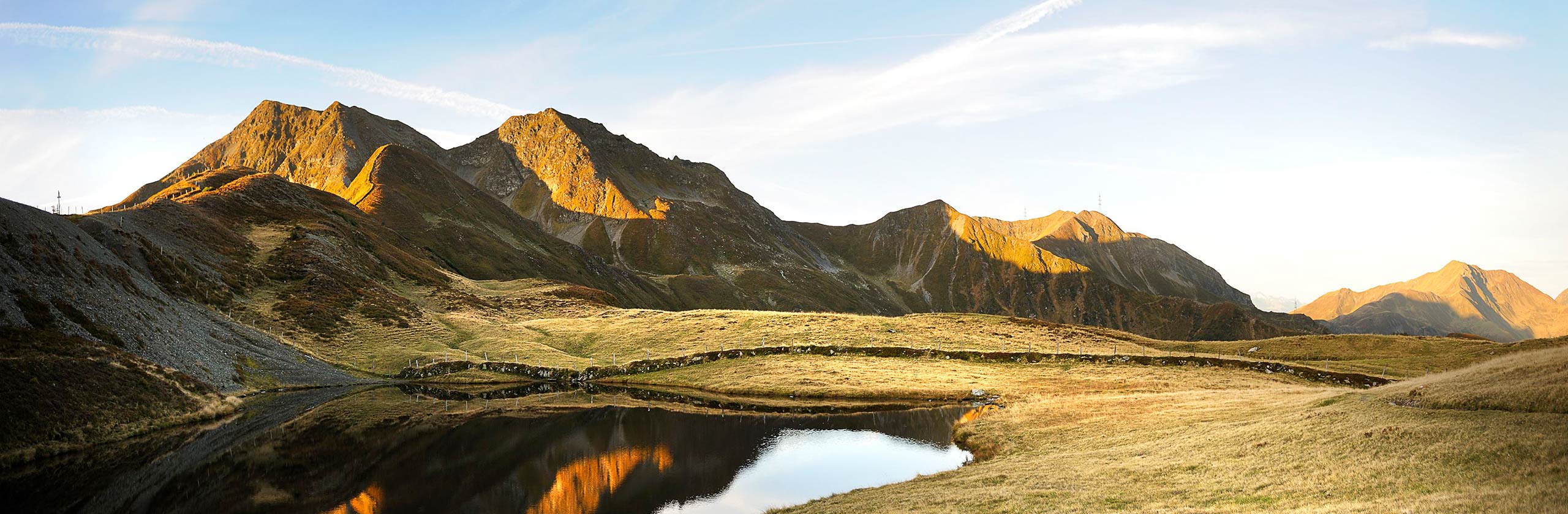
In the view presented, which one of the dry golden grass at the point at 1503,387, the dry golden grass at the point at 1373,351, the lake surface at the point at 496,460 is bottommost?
the lake surface at the point at 496,460

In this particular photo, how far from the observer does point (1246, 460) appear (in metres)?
25.3

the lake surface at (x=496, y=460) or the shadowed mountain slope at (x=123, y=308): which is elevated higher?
the shadowed mountain slope at (x=123, y=308)

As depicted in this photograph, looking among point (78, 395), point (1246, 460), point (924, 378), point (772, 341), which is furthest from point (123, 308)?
point (1246, 460)

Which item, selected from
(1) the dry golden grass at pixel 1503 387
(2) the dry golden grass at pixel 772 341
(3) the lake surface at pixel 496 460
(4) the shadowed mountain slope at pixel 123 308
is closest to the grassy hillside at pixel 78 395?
(3) the lake surface at pixel 496 460

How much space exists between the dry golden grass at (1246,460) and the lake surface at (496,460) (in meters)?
5.30

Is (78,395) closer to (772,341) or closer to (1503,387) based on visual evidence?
(772,341)

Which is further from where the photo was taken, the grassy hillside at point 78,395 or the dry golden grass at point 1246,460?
the grassy hillside at point 78,395

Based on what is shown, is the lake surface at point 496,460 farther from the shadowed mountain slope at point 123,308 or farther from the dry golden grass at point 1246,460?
the shadowed mountain slope at point 123,308

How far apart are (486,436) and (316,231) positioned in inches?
3842

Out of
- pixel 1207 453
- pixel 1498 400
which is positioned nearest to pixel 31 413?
pixel 1207 453

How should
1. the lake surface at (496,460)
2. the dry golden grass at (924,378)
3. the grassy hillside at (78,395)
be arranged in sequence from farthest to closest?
the dry golden grass at (924,378) → the grassy hillside at (78,395) → the lake surface at (496,460)

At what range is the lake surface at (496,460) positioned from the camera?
106ft

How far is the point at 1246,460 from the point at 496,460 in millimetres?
33991

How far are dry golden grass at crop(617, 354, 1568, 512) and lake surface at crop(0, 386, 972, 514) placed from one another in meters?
5.30
